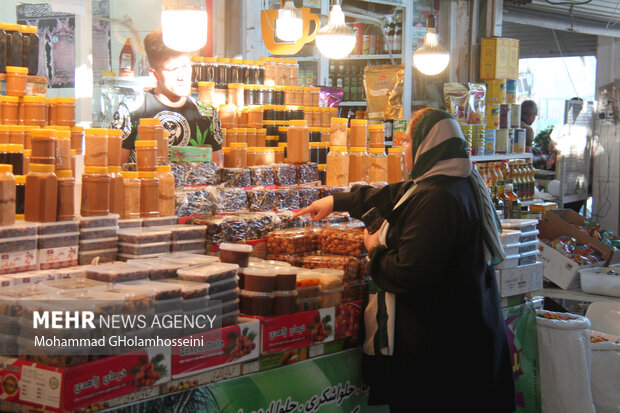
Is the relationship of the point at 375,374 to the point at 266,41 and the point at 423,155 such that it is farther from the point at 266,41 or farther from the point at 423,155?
the point at 266,41

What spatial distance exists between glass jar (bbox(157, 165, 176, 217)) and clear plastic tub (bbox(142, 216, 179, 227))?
3 cm

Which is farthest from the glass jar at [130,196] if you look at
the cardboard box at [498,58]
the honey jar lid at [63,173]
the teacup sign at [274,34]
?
the cardboard box at [498,58]

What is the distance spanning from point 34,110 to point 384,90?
531 cm

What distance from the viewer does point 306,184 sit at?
3885 mm

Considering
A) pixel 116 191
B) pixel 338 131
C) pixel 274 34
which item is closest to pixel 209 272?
pixel 116 191

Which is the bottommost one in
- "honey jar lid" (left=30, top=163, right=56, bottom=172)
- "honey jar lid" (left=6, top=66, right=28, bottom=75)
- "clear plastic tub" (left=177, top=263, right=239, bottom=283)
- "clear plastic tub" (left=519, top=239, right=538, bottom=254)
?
"clear plastic tub" (left=519, top=239, right=538, bottom=254)

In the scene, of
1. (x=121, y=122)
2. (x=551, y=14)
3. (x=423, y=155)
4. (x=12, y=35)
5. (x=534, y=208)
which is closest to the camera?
(x=423, y=155)

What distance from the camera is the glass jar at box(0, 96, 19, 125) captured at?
3.10 metres

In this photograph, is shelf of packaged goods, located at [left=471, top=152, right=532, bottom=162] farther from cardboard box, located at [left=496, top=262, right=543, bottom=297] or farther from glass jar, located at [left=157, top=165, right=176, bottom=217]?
glass jar, located at [left=157, top=165, right=176, bottom=217]

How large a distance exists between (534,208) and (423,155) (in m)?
5.42

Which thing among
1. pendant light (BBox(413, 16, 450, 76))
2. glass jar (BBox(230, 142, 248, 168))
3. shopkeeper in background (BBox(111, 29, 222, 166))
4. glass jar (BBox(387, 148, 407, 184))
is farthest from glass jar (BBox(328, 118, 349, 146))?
pendant light (BBox(413, 16, 450, 76))

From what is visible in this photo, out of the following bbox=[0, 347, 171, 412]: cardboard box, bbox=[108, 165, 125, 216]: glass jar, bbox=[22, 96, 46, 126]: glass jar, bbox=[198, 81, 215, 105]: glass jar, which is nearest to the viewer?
bbox=[0, 347, 171, 412]: cardboard box

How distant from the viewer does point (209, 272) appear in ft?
8.13

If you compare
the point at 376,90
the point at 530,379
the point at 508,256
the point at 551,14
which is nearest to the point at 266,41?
the point at 376,90
